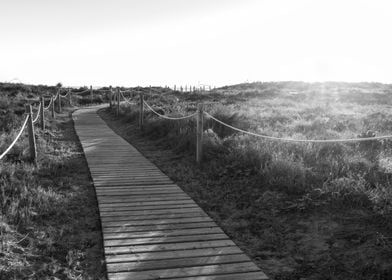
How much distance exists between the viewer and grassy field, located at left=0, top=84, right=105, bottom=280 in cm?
381

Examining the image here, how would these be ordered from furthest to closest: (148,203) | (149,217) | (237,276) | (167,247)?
(148,203), (149,217), (167,247), (237,276)

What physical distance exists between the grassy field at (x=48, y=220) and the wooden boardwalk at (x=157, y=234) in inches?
8.4

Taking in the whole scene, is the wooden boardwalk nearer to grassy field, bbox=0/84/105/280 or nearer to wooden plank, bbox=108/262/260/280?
wooden plank, bbox=108/262/260/280

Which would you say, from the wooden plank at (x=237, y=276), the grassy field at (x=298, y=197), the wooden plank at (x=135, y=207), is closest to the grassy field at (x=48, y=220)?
the wooden plank at (x=135, y=207)

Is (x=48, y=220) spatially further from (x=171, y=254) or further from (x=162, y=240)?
(x=171, y=254)

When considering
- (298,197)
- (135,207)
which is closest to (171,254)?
(135,207)

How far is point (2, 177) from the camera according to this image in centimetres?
648

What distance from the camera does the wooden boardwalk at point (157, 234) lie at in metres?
3.78

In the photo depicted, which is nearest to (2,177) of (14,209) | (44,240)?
(14,209)

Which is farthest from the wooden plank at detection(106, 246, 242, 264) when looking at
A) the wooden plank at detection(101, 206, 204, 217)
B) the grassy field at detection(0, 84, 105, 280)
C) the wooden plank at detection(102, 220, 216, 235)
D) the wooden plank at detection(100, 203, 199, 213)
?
the wooden plank at detection(100, 203, 199, 213)

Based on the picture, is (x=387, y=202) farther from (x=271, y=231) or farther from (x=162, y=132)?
(x=162, y=132)

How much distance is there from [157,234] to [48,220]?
158 centimetres

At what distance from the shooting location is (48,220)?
200 inches

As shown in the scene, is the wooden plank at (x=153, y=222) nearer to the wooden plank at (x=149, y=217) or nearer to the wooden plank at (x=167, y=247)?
the wooden plank at (x=149, y=217)
